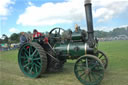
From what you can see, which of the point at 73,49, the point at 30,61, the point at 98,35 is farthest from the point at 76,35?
the point at 98,35

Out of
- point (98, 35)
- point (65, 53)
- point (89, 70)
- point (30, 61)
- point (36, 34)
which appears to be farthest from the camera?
point (98, 35)

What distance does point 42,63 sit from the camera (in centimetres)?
443

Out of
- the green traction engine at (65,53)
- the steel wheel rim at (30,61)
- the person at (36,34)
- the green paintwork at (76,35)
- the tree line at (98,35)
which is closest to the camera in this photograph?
the green traction engine at (65,53)

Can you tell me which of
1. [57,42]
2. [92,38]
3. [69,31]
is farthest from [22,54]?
[92,38]

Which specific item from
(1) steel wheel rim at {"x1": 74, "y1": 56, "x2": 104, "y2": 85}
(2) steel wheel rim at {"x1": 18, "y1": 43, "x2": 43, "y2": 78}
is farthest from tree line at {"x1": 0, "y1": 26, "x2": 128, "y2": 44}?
(1) steel wheel rim at {"x1": 74, "y1": 56, "x2": 104, "y2": 85}

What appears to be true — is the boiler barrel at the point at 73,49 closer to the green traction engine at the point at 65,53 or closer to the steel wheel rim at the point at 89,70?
the green traction engine at the point at 65,53

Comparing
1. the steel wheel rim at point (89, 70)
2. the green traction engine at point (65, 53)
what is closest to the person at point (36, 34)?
the green traction engine at point (65, 53)

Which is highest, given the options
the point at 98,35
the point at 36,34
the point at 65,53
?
the point at 98,35

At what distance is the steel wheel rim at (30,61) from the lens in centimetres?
471

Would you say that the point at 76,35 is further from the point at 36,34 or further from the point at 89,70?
→ the point at 36,34

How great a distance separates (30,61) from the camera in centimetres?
488

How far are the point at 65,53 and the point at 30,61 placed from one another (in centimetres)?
149

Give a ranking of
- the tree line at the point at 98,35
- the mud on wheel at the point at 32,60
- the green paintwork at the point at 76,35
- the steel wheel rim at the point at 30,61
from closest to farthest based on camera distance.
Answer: the green paintwork at the point at 76,35
the mud on wheel at the point at 32,60
the steel wheel rim at the point at 30,61
the tree line at the point at 98,35

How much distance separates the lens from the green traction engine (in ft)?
12.9
